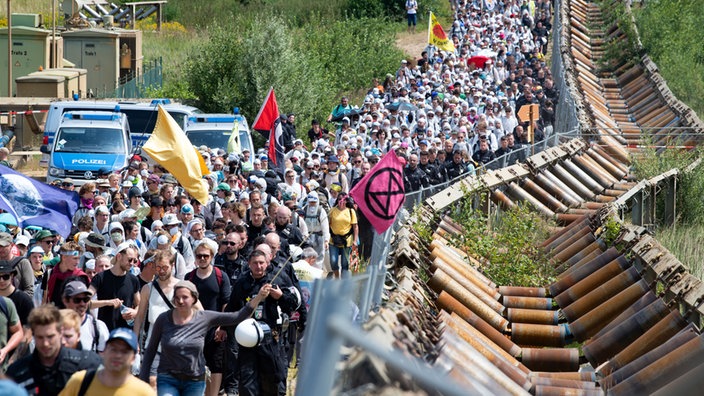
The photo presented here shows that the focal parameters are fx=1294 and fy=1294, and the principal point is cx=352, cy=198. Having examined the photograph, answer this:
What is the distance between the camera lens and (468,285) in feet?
46.0

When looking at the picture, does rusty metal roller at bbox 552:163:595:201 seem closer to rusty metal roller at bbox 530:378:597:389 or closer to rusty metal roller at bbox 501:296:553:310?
rusty metal roller at bbox 501:296:553:310

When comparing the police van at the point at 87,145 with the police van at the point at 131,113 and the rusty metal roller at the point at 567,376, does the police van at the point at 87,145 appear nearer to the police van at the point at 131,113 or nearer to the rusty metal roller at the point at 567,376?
the police van at the point at 131,113

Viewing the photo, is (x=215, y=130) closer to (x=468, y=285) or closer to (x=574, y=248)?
(x=574, y=248)

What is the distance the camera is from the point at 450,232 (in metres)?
17.6

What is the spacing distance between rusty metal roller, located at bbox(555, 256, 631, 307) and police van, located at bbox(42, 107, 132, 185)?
13659mm

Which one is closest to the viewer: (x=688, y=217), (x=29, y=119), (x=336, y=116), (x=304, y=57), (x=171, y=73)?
(x=688, y=217)

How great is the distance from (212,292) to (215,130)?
17.1m

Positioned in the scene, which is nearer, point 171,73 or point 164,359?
point 164,359

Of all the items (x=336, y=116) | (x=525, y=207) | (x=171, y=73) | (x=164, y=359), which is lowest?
(x=171, y=73)

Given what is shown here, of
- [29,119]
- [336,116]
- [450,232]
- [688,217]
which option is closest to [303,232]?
[450,232]

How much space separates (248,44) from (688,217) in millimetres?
18564

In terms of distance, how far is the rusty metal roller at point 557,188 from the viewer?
22203mm

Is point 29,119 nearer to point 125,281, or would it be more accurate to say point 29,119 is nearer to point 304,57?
point 304,57

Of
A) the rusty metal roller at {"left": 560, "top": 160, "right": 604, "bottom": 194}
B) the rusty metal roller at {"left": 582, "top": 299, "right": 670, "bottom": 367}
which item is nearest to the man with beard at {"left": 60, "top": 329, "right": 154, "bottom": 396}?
the rusty metal roller at {"left": 582, "top": 299, "right": 670, "bottom": 367}
